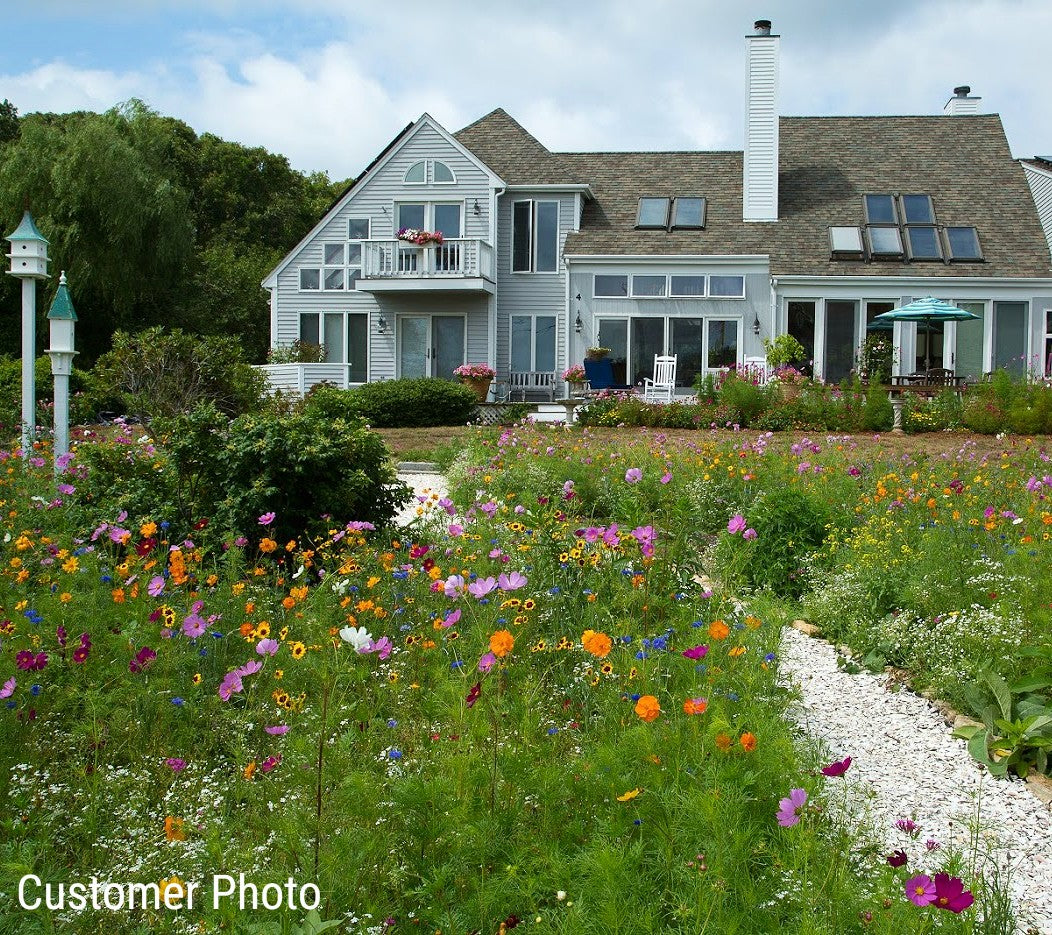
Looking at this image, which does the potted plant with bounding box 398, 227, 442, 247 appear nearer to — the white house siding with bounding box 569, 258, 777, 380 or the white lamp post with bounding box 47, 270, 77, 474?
the white house siding with bounding box 569, 258, 777, 380

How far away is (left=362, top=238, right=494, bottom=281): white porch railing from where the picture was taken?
24969 mm

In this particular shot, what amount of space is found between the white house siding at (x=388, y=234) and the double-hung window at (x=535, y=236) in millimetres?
929

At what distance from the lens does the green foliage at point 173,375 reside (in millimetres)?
12680

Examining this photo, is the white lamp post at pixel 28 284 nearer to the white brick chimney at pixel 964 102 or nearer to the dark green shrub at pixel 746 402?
the dark green shrub at pixel 746 402

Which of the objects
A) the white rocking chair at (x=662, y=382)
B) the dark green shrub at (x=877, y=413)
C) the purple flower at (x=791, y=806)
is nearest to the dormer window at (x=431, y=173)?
the white rocking chair at (x=662, y=382)

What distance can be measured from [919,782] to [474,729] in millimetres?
1934

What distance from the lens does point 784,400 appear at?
17.5m

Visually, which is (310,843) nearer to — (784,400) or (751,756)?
(751,756)

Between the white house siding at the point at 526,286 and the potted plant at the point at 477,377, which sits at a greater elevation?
the white house siding at the point at 526,286

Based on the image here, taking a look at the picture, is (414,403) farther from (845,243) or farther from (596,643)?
(596,643)

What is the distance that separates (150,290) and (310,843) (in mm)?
31485

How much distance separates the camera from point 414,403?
20266 millimetres

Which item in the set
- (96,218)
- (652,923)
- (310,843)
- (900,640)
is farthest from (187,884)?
(96,218)

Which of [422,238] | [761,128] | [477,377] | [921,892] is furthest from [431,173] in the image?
[921,892]
